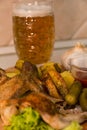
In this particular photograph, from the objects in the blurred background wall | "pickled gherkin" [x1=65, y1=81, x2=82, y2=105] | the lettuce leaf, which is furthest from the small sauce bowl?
the blurred background wall

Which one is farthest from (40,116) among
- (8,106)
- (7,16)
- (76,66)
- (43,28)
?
(7,16)

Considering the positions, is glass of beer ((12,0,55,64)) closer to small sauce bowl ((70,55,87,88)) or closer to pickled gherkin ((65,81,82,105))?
small sauce bowl ((70,55,87,88))

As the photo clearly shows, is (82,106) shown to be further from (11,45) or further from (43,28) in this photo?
(11,45)

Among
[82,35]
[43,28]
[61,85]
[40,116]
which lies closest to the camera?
[40,116]

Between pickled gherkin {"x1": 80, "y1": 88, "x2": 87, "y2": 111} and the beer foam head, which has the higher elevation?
the beer foam head

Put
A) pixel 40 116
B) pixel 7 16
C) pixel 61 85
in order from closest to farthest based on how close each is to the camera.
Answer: pixel 40 116, pixel 61 85, pixel 7 16
